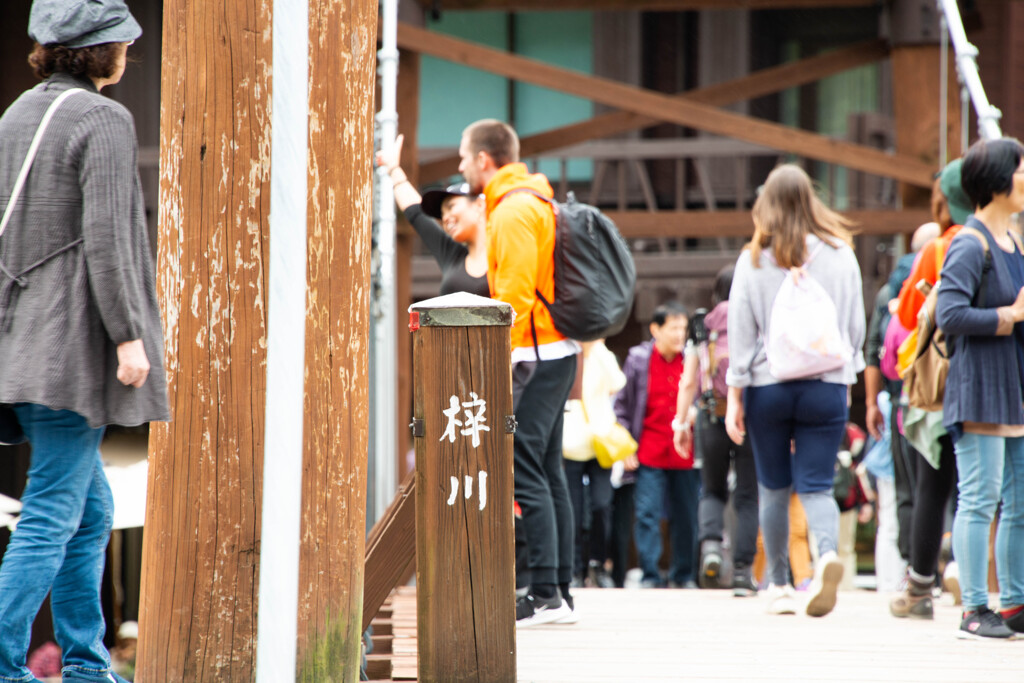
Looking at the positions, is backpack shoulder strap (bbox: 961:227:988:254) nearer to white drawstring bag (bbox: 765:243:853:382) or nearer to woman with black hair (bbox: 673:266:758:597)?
white drawstring bag (bbox: 765:243:853:382)

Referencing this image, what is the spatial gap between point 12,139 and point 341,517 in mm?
1183

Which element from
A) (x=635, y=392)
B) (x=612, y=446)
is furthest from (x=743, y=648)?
(x=635, y=392)

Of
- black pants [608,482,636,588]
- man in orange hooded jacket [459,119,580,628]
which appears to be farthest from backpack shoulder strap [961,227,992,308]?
black pants [608,482,636,588]

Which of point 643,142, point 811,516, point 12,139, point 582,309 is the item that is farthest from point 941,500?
point 643,142

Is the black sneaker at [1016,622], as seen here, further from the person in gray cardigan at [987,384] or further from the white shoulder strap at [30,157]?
the white shoulder strap at [30,157]

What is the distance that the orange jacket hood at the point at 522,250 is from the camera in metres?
4.16

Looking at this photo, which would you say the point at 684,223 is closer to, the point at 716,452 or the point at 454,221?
the point at 716,452

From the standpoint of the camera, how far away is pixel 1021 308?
406 centimetres

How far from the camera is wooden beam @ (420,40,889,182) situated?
9.64m

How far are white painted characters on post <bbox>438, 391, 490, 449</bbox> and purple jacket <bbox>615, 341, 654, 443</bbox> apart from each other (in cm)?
473

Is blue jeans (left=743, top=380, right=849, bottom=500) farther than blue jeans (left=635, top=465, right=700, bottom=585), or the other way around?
blue jeans (left=635, top=465, right=700, bottom=585)

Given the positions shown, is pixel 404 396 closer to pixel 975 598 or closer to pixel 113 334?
pixel 975 598

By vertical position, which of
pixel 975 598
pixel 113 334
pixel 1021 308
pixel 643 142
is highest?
pixel 643 142

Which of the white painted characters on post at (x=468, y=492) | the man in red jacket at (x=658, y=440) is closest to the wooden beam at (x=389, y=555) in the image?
the white painted characters on post at (x=468, y=492)
